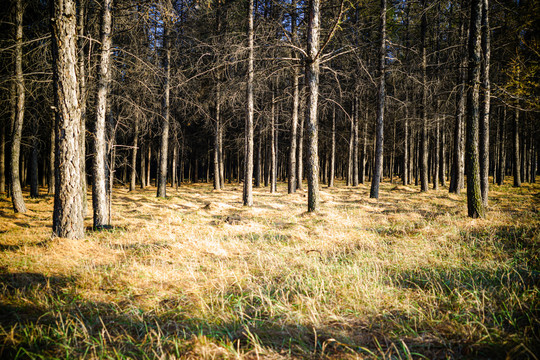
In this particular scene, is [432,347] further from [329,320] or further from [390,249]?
[390,249]

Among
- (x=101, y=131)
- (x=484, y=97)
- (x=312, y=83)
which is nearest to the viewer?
(x=101, y=131)

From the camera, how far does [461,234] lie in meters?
5.00

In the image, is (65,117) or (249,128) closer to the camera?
(65,117)

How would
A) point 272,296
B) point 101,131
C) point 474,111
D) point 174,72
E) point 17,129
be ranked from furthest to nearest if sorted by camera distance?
point 174,72, point 17,129, point 474,111, point 101,131, point 272,296

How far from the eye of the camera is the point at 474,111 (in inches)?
250

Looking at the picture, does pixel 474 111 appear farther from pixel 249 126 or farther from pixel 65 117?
pixel 65 117

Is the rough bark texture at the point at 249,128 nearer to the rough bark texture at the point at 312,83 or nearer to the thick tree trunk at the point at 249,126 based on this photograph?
the thick tree trunk at the point at 249,126

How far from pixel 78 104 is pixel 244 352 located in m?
5.55

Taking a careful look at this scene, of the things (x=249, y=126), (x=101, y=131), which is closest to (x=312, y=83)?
→ (x=249, y=126)

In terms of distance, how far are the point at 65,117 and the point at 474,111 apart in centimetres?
994

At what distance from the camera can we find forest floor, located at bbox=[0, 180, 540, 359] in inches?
74.5

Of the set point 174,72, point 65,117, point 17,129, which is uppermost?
point 174,72

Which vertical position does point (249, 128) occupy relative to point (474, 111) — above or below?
above

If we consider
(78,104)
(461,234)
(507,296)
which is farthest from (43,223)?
(461,234)
